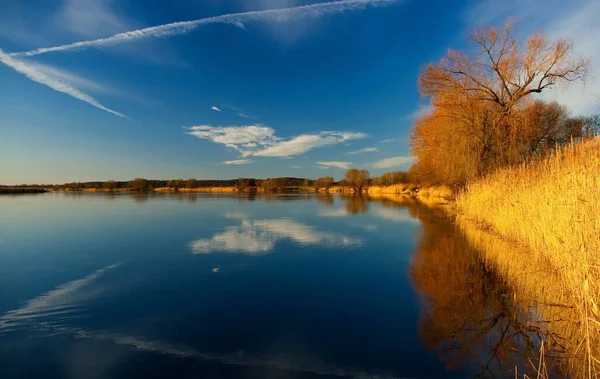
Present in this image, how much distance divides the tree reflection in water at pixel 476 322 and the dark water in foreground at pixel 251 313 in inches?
0.8

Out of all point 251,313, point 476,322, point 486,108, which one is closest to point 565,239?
point 476,322

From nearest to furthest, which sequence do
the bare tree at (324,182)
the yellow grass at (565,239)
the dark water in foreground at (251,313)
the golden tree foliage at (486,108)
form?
the dark water in foreground at (251,313) < the yellow grass at (565,239) < the golden tree foliage at (486,108) < the bare tree at (324,182)

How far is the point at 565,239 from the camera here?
4.67 m

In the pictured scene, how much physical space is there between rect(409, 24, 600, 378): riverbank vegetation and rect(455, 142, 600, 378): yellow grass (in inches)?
0.6

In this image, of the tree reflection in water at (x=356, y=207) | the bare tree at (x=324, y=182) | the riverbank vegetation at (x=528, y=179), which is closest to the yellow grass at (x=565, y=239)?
the riverbank vegetation at (x=528, y=179)

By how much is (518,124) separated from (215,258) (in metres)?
13.9

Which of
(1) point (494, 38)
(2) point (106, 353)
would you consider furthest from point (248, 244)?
(1) point (494, 38)

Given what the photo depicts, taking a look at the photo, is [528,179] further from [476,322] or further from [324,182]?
[324,182]

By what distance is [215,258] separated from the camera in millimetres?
7121

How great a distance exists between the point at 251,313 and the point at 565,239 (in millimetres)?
4548

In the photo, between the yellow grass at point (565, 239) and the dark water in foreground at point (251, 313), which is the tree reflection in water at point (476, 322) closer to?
the dark water in foreground at point (251, 313)

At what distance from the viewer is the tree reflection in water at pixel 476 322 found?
3004 millimetres

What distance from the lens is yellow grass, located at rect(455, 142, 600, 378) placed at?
3279 mm

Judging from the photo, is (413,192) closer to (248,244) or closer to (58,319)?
(248,244)
